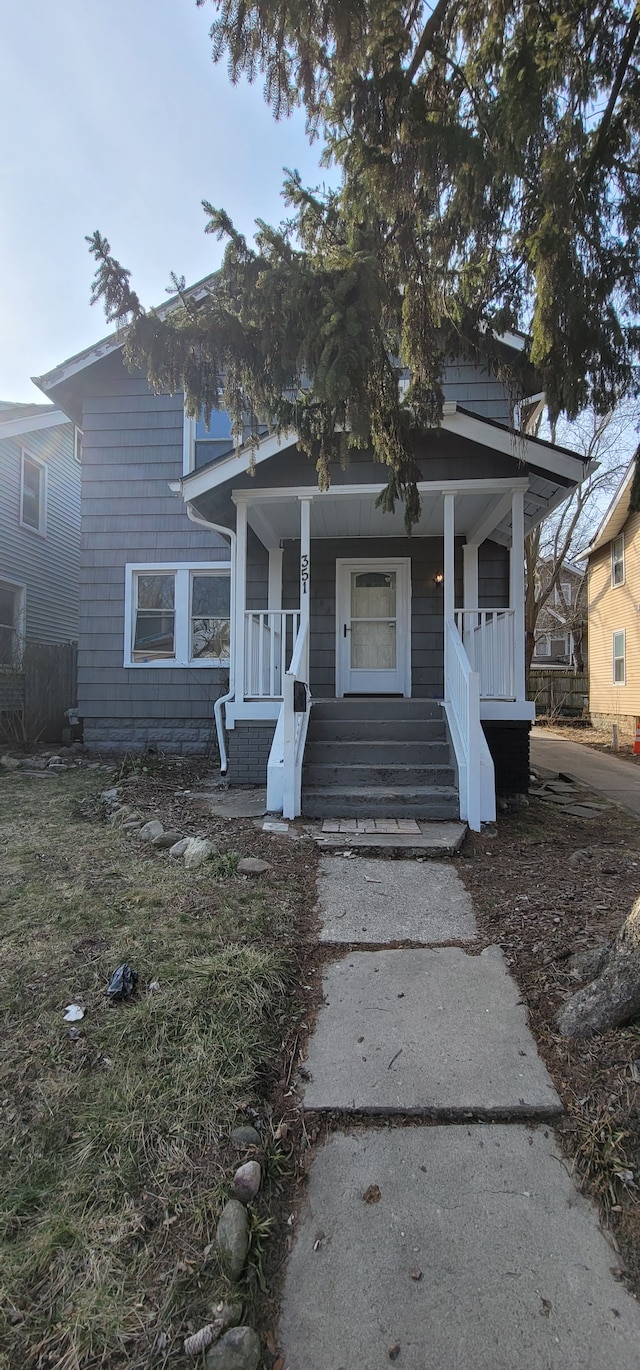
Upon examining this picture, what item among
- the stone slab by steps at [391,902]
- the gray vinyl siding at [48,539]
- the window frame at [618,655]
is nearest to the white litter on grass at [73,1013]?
the stone slab by steps at [391,902]

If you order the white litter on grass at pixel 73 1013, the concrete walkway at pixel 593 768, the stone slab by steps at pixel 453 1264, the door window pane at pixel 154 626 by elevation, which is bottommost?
the stone slab by steps at pixel 453 1264

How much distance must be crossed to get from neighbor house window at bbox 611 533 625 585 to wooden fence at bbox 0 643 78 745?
12.6m

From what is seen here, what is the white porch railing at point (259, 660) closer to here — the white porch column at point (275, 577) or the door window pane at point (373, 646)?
the white porch column at point (275, 577)

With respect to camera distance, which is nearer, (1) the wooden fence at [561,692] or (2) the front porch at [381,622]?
(2) the front porch at [381,622]

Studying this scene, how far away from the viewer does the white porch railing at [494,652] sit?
602cm

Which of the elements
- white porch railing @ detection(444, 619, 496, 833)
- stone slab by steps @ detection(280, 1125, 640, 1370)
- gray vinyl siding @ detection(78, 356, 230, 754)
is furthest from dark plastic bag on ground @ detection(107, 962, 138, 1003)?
gray vinyl siding @ detection(78, 356, 230, 754)

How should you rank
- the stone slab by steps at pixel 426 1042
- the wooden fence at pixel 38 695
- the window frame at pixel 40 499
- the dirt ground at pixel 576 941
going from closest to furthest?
the dirt ground at pixel 576 941 < the stone slab by steps at pixel 426 1042 < the wooden fence at pixel 38 695 < the window frame at pixel 40 499

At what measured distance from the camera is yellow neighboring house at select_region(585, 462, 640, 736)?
14.1 m

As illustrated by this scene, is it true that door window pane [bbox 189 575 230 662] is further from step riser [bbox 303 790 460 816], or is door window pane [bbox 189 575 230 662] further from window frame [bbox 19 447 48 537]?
window frame [bbox 19 447 48 537]

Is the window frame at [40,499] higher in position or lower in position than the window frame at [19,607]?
higher

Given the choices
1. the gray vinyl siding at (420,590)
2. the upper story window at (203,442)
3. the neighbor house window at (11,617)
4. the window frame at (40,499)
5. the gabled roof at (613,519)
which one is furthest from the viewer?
the gabled roof at (613,519)

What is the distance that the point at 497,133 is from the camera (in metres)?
3.15

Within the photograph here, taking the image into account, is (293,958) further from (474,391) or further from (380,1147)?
(474,391)

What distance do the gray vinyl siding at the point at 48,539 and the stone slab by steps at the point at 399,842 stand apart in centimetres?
960
